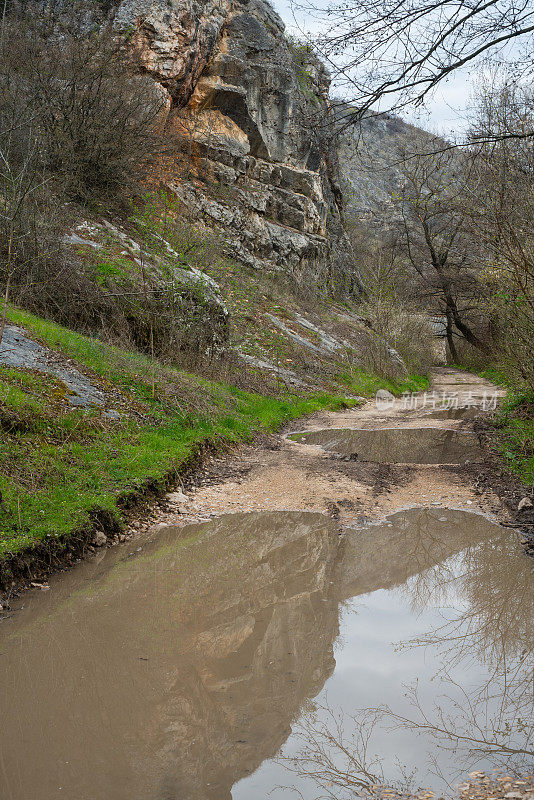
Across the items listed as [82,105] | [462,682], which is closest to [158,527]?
[462,682]

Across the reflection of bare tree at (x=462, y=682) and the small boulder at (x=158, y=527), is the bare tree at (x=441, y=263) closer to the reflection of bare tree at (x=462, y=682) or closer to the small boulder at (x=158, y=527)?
the reflection of bare tree at (x=462, y=682)

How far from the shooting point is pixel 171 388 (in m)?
10.0

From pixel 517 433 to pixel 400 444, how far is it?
212 centimetres

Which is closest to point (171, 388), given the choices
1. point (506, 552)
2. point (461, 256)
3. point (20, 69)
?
point (506, 552)

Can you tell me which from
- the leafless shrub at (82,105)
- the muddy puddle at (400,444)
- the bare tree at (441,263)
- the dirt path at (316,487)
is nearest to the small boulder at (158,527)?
the dirt path at (316,487)

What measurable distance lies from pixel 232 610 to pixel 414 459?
5.82 m

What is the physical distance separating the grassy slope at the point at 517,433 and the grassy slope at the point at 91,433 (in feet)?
15.5

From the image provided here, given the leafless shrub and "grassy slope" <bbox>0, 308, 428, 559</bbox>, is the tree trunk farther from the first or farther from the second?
"grassy slope" <bbox>0, 308, 428, 559</bbox>

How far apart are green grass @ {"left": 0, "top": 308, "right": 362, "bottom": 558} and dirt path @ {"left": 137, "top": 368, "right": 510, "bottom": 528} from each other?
0.59 meters

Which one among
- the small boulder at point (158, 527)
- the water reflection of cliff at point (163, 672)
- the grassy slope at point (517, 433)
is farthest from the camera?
the grassy slope at point (517, 433)

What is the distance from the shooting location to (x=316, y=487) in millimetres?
7746

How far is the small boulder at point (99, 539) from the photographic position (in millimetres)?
5667

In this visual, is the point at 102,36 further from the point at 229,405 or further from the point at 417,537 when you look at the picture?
the point at 417,537

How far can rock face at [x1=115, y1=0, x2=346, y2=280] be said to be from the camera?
2067cm
